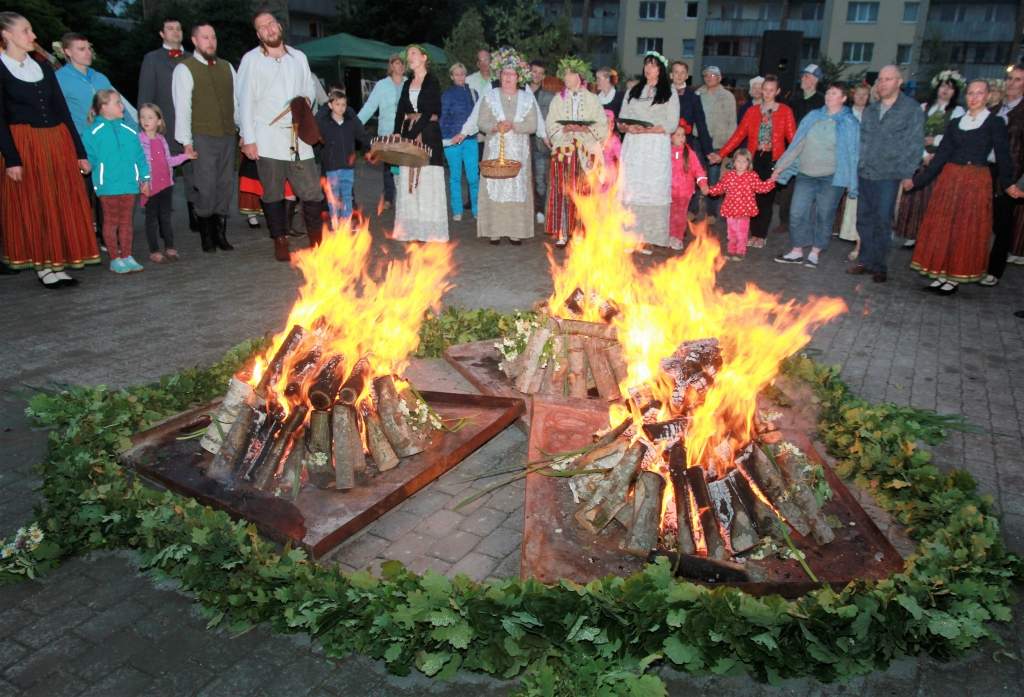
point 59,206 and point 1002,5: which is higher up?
point 1002,5

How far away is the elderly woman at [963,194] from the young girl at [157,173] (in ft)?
30.1

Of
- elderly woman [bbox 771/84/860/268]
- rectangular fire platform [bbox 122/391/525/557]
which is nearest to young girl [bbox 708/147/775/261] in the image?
elderly woman [bbox 771/84/860/268]

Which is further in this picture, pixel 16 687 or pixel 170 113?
pixel 170 113

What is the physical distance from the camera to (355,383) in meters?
4.37

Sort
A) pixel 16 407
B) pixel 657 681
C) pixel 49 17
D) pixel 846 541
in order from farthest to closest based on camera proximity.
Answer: pixel 49 17
pixel 16 407
pixel 846 541
pixel 657 681

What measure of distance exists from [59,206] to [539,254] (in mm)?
5968

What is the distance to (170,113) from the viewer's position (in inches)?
404

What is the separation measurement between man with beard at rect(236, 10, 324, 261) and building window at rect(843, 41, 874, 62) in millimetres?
56160

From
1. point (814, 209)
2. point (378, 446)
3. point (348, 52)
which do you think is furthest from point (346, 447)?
point (348, 52)

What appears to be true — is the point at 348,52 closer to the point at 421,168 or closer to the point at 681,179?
the point at 421,168

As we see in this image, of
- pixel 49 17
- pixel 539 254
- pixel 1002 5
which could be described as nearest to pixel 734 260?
pixel 539 254

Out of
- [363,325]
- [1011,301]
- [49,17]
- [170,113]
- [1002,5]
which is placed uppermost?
[1002,5]

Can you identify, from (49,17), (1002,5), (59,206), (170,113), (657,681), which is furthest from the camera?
(1002,5)

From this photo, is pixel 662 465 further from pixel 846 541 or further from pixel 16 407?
pixel 16 407
